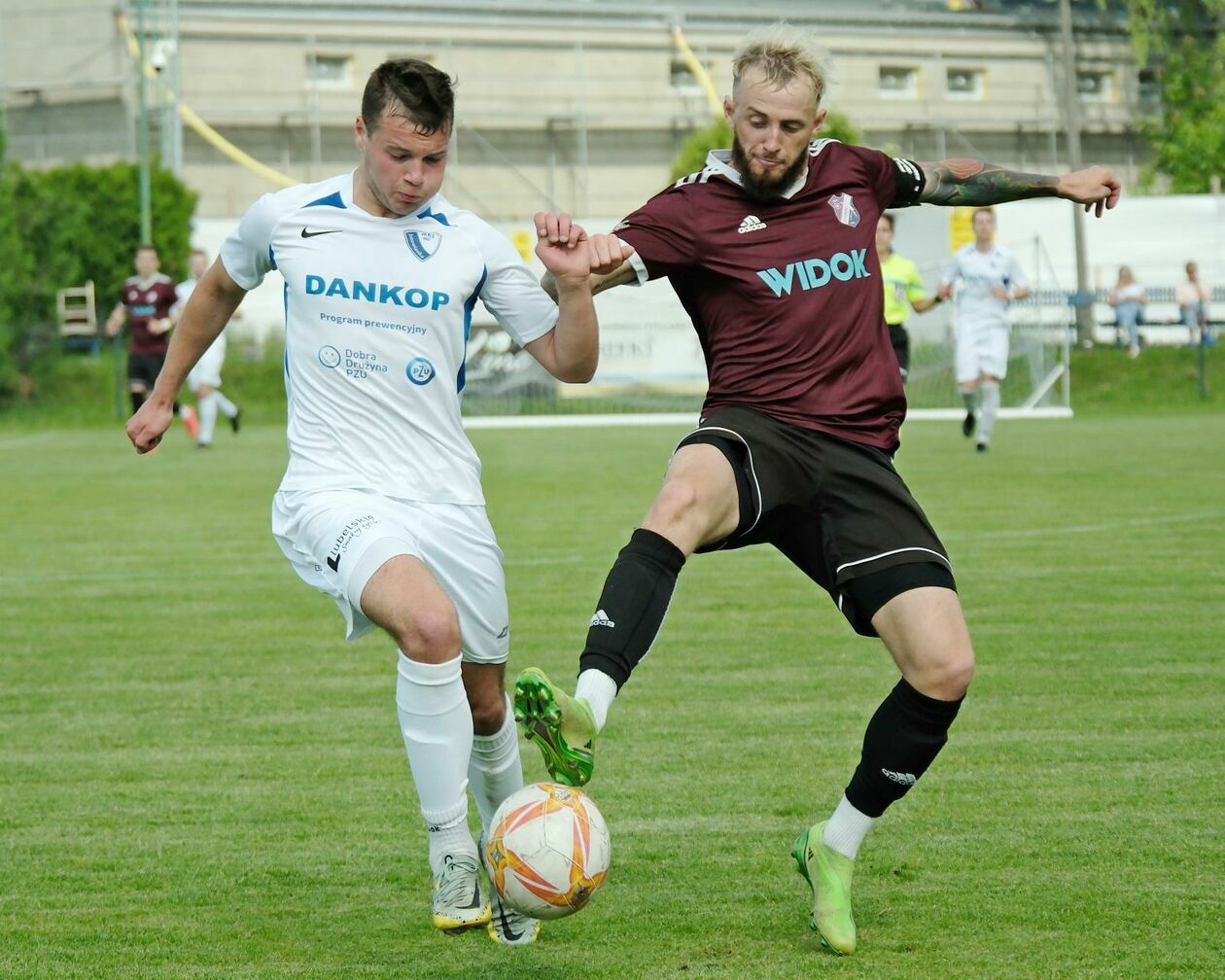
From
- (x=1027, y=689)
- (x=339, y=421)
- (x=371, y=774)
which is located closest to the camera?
(x=339, y=421)

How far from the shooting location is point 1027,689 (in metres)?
7.34

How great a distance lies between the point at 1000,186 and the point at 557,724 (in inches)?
95.2

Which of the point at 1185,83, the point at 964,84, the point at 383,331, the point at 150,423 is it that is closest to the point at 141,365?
the point at 150,423

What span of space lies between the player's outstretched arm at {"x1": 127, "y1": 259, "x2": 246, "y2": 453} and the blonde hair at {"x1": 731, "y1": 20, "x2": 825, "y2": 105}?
Answer: 1.49 meters

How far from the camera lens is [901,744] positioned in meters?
4.51

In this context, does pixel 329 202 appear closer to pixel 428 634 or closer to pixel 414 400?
pixel 414 400

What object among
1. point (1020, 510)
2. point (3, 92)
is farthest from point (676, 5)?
point (1020, 510)

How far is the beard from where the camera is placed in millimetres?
4812

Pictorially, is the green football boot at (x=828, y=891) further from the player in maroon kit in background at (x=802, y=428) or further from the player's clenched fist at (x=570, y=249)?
the player's clenched fist at (x=570, y=249)

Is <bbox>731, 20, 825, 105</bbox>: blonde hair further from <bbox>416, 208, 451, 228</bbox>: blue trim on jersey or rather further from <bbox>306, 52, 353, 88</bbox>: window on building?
<bbox>306, 52, 353, 88</bbox>: window on building

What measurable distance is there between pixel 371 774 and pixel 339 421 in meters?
1.90

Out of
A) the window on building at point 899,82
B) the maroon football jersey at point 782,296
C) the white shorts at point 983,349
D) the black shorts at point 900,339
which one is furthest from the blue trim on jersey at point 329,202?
the window on building at point 899,82

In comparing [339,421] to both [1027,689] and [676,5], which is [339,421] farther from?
[676,5]

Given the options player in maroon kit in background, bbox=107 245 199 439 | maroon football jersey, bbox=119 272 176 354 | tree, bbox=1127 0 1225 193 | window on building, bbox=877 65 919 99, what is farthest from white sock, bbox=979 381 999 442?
window on building, bbox=877 65 919 99
